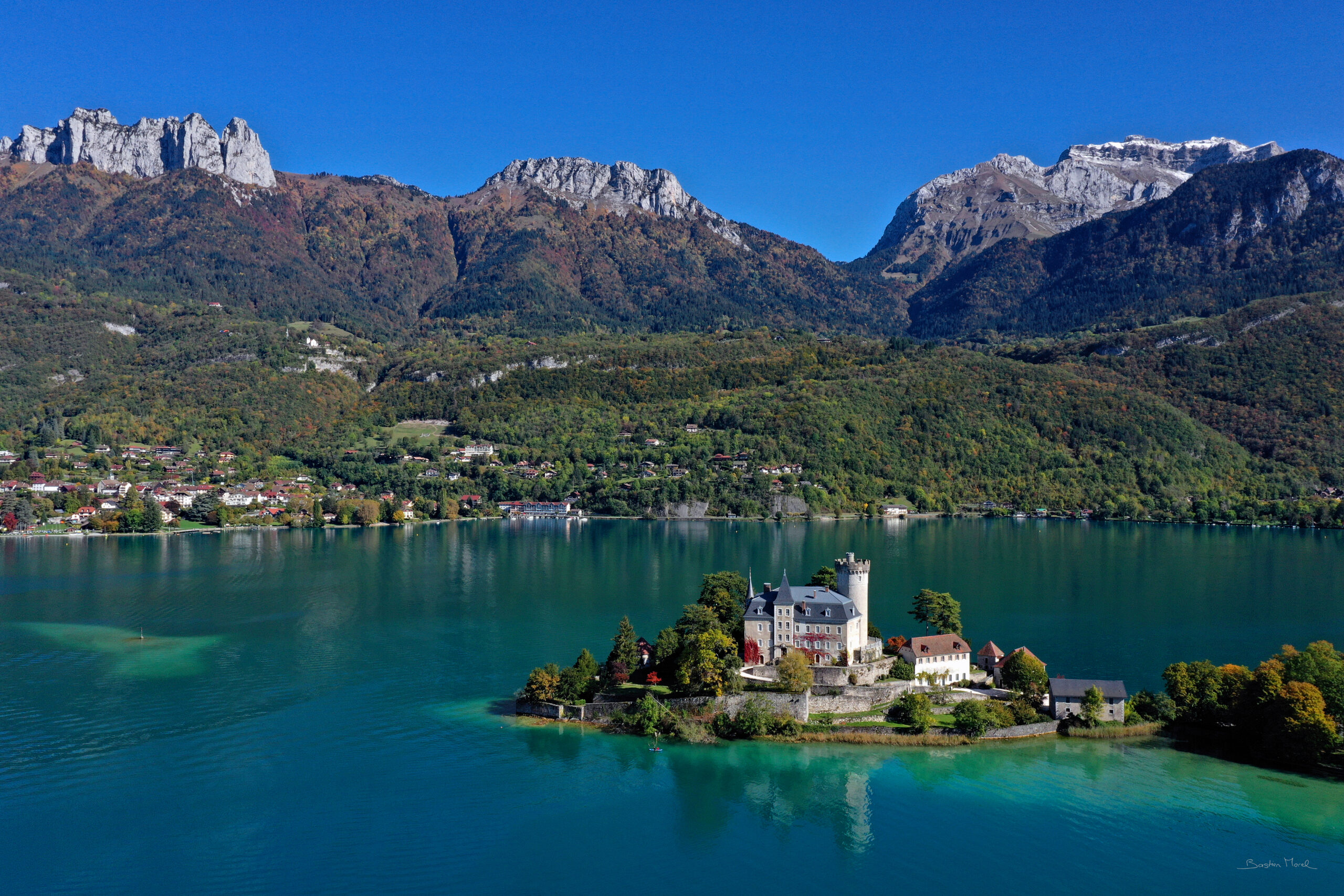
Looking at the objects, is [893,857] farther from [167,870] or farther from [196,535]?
[196,535]

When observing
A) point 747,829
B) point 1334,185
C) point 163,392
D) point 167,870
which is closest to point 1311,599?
point 747,829

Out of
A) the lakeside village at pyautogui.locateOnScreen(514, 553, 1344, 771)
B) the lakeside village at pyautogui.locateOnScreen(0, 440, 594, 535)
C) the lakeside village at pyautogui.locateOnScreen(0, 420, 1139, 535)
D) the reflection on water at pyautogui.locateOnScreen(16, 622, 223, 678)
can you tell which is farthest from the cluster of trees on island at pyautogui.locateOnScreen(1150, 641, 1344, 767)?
the lakeside village at pyautogui.locateOnScreen(0, 440, 594, 535)

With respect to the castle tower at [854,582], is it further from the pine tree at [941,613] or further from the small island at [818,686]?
the pine tree at [941,613]

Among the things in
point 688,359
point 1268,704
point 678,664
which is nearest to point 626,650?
point 678,664

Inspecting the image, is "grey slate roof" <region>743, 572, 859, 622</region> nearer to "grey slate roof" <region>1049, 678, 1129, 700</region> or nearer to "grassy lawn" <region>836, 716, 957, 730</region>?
"grassy lawn" <region>836, 716, 957, 730</region>

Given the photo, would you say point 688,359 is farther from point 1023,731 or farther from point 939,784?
point 939,784

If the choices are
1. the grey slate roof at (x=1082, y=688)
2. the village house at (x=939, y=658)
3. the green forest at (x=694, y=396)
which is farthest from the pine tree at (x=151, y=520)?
the grey slate roof at (x=1082, y=688)
